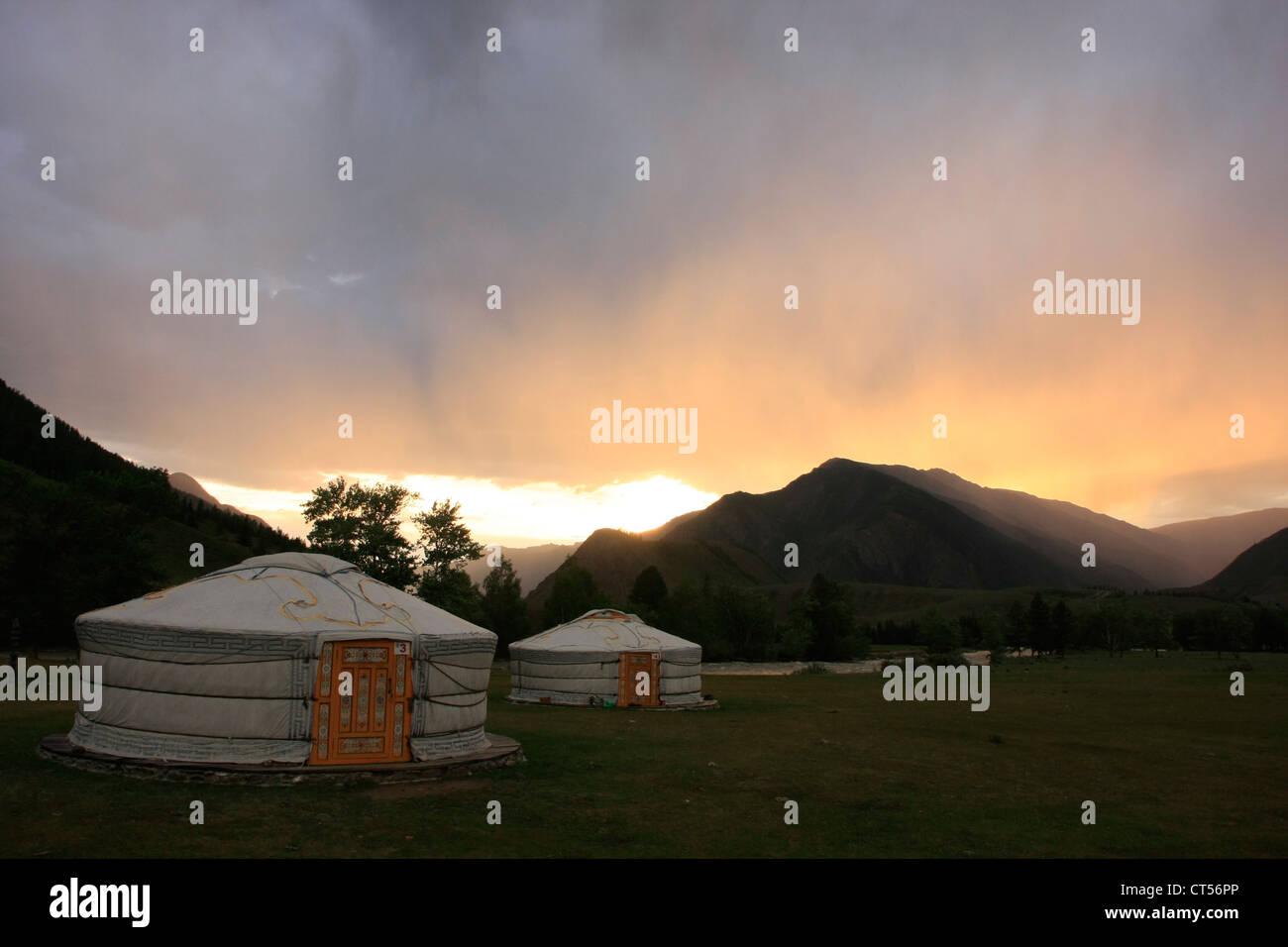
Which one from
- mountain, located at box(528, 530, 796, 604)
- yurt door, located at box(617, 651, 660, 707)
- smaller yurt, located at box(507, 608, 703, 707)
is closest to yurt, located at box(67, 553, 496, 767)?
smaller yurt, located at box(507, 608, 703, 707)

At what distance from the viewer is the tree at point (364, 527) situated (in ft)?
82.5

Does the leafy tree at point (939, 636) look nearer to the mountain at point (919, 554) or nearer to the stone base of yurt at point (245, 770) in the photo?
the stone base of yurt at point (245, 770)

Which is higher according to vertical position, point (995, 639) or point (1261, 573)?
point (995, 639)

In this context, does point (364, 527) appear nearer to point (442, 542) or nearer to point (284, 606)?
point (442, 542)

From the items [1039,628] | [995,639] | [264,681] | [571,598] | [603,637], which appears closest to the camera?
[264,681]

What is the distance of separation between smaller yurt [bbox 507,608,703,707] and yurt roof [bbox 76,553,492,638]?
7.95m

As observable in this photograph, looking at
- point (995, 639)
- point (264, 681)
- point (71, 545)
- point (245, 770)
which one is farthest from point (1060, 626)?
point (71, 545)

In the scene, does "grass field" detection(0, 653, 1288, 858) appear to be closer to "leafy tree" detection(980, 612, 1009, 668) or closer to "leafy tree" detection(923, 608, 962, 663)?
"leafy tree" detection(980, 612, 1009, 668)

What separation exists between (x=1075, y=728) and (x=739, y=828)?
11.9 meters

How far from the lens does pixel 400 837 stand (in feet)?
21.9

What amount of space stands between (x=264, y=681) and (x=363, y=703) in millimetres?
1207

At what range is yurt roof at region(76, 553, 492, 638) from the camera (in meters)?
9.61

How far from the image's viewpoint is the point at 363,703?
31.5 feet
